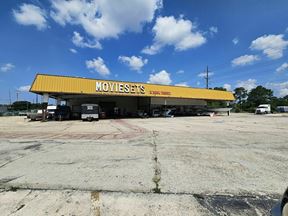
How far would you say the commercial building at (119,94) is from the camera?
2918cm

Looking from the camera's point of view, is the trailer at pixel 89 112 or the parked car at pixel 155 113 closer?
the trailer at pixel 89 112

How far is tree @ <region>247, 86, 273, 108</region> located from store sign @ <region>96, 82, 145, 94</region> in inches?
3324

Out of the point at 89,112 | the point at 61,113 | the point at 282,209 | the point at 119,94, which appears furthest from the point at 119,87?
the point at 282,209

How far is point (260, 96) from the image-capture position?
108m

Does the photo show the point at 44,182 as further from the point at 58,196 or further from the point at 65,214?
the point at 65,214

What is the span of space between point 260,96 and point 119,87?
3779 inches

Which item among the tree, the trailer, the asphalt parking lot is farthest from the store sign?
the tree

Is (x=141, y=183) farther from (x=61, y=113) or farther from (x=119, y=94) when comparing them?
(x=61, y=113)

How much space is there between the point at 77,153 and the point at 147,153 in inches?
106

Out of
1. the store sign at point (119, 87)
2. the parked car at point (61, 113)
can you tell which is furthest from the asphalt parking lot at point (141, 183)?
the parked car at point (61, 113)

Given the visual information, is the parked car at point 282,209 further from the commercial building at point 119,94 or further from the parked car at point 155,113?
the parked car at point 155,113

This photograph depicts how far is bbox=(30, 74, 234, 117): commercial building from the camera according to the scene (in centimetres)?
2918

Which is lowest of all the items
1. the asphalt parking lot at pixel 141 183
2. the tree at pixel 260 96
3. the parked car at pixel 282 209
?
the asphalt parking lot at pixel 141 183

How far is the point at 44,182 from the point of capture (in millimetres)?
5012
